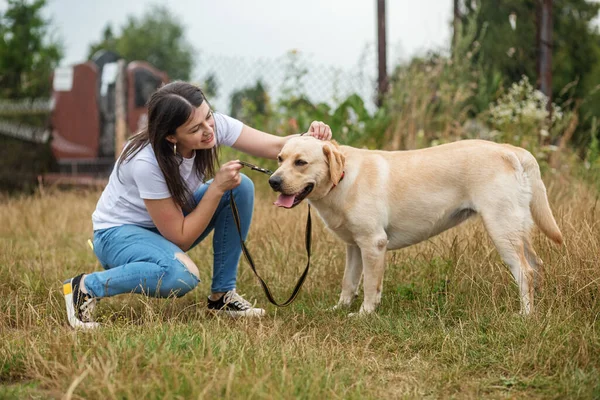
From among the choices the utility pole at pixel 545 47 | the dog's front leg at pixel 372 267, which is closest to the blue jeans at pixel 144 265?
the dog's front leg at pixel 372 267

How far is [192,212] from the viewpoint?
3525 millimetres

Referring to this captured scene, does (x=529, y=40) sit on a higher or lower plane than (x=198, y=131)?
higher

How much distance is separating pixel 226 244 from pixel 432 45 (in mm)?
4704

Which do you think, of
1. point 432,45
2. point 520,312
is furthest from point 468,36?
point 520,312

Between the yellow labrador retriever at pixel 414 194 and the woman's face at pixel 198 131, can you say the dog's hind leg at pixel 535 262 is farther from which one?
the woman's face at pixel 198 131

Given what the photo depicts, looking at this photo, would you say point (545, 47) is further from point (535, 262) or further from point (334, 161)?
point (334, 161)

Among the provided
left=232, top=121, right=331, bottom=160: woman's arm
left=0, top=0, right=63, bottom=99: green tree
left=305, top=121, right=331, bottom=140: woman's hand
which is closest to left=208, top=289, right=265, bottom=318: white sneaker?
left=232, top=121, right=331, bottom=160: woman's arm

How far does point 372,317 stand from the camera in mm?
3375

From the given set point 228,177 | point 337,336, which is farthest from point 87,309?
point 337,336

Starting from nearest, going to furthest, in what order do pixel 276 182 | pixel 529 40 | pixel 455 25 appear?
pixel 276 182 < pixel 455 25 < pixel 529 40

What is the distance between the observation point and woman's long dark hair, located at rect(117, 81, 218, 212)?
3.26 m

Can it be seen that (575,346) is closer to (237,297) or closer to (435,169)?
(435,169)

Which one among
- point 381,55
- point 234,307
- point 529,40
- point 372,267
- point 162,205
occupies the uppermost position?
point 529,40

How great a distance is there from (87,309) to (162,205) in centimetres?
63
